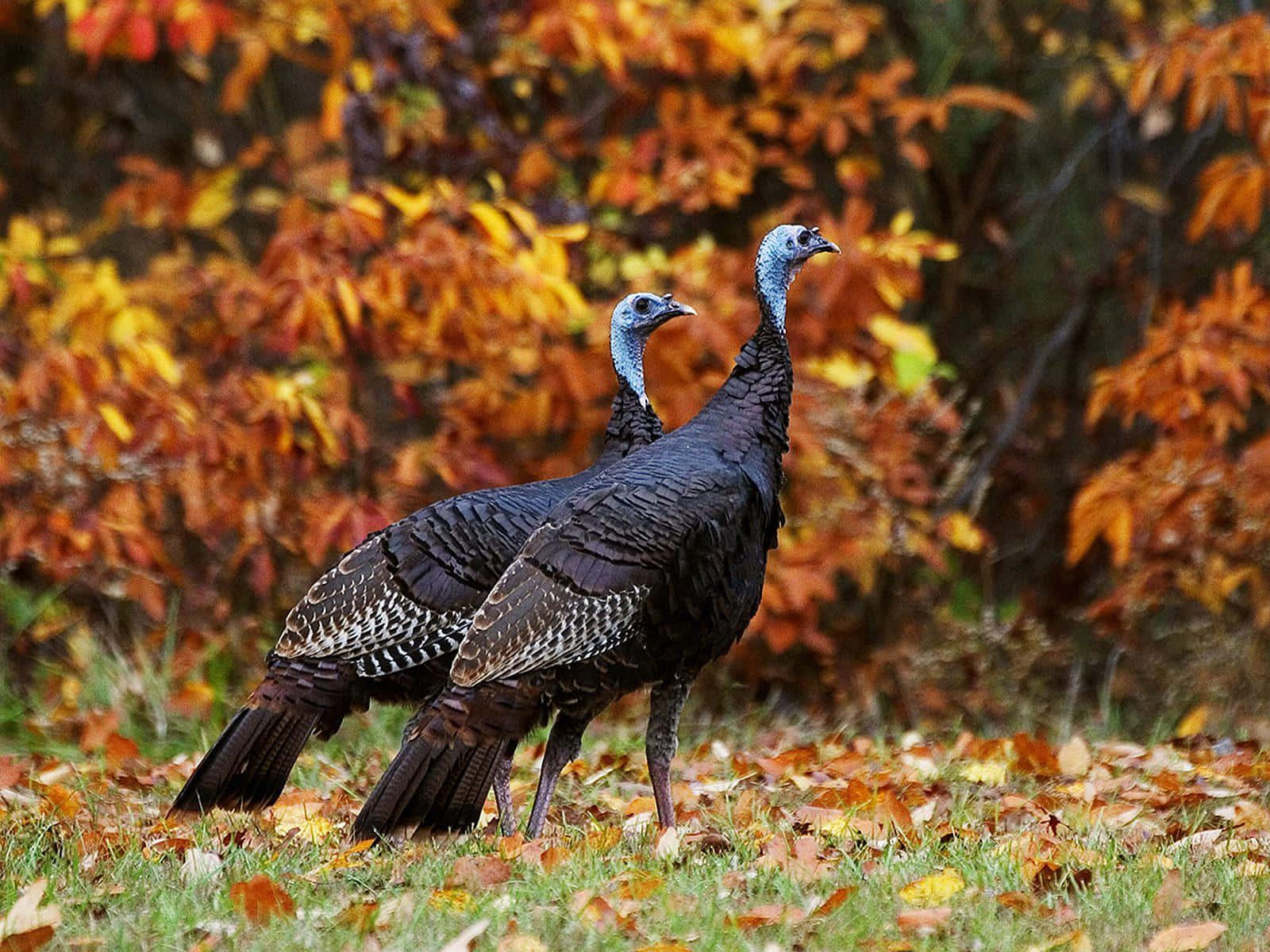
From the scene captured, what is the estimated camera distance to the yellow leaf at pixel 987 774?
5.15m

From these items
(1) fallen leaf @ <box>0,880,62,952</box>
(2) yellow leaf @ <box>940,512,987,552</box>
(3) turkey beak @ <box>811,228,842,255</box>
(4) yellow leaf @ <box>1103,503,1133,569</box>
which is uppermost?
(3) turkey beak @ <box>811,228,842,255</box>

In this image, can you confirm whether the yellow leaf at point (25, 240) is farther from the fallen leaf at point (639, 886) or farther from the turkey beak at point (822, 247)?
the fallen leaf at point (639, 886)

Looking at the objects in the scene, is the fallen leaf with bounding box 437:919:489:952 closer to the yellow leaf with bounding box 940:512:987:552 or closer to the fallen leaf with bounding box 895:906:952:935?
the fallen leaf with bounding box 895:906:952:935

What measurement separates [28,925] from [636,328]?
8.77 ft

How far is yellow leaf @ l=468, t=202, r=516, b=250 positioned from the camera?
642 centimetres

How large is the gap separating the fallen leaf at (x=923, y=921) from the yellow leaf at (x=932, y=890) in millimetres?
135

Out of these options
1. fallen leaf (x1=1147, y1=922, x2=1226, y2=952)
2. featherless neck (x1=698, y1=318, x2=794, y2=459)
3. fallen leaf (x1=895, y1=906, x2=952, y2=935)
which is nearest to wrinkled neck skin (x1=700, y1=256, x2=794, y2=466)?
featherless neck (x1=698, y1=318, x2=794, y2=459)

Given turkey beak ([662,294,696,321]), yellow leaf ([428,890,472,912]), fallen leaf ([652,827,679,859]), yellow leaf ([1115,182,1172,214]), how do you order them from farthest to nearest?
yellow leaf ([1115,182,1172,214]) < turkey beak ([662,294,696,321]) < fallen leaf ([652,827,679,859]) < yellow leaf ([428,890,472,912])

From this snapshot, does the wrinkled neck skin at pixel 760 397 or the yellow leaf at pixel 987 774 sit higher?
the wrinkled neck skin at pixel 760 397

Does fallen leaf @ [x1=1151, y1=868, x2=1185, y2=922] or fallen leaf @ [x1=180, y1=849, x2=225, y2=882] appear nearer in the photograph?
fallen leaf @ [x1=1151, y1=868, x2=1185, y2=922]

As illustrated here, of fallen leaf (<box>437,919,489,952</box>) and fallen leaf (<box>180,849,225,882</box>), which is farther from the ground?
fallen leaf (<box>437,919,489,952</box>)

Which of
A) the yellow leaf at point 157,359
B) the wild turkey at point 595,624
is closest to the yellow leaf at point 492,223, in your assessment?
the yellow leaf at point 157,359

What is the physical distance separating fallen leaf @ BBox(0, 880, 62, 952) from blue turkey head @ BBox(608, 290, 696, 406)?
241cm

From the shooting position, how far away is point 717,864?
3.89 m
